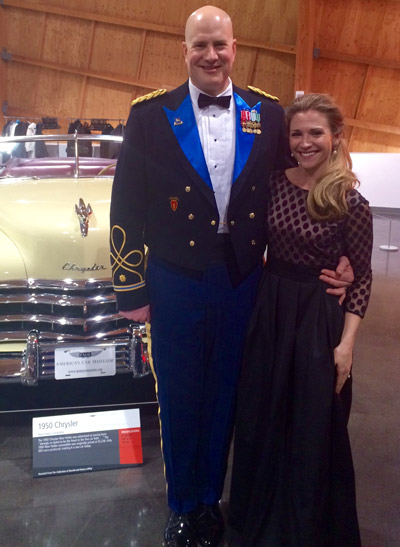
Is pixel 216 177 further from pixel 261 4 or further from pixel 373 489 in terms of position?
pixel 261 4

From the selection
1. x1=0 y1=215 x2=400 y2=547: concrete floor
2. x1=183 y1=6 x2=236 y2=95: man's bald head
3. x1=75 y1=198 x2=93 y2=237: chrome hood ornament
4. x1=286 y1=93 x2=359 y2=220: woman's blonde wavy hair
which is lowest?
x1=0 y1=215 x2=400 y2=547: concrete floor

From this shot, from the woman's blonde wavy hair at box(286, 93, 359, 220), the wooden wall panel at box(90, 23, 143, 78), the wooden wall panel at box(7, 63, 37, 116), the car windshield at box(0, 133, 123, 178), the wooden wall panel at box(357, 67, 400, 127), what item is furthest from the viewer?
the wooden wall panel at box(7, 63, 37, 116)

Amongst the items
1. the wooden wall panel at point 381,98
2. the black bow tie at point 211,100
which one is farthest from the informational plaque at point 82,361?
the wooden wall panel at point 381,98

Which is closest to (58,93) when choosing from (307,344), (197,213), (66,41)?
(66,41)

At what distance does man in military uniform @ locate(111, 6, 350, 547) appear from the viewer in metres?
1.77

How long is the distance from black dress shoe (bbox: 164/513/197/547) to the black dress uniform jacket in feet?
2.86

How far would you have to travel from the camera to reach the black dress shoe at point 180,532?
1989mm

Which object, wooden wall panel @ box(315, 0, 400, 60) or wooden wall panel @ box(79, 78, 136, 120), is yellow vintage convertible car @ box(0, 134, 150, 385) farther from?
wooden wall panel @ box(79, 78, 136, 120)

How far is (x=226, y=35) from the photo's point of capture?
5.57 ft

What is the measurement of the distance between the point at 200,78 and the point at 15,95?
11.3 meters

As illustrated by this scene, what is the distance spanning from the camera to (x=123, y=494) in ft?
7.61

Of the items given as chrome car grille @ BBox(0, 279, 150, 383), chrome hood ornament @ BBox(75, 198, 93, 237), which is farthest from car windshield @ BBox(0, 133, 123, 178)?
chrome car grille @ BBox(0, 279, 150, 383)

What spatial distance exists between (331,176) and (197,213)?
45cm

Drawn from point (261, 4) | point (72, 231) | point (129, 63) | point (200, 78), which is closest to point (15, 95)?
point (129, 63)
